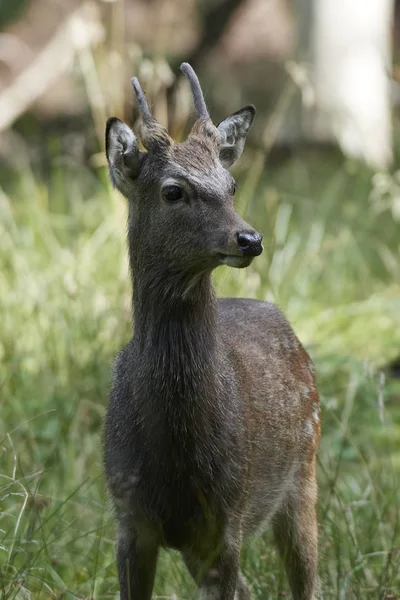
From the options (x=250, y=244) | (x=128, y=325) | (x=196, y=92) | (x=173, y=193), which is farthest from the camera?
(x=128, y=325)

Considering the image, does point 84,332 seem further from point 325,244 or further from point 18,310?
point 325,244

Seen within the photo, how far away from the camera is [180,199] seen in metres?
3.67

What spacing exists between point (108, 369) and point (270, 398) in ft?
6.48

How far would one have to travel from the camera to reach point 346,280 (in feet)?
25.6

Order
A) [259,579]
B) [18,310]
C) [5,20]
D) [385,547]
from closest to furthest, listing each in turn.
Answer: [259,579] < [385,547] < [18,310] < [5,20]

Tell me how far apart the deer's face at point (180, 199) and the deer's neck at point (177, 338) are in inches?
4.1

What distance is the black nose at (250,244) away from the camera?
3.41 m

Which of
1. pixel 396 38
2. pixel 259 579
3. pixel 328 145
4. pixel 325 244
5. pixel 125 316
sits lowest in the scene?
pixel 259 579

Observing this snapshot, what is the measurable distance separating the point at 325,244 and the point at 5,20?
4.21 m

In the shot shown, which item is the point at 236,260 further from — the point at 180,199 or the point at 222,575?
the point at 222,575

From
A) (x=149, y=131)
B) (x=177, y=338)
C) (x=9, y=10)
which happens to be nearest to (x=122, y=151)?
(x=149, y=131)

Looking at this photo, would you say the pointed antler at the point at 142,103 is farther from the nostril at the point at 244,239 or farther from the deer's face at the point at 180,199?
the nostril at the point at 244,239

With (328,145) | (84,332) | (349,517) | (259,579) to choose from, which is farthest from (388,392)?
(328,145)

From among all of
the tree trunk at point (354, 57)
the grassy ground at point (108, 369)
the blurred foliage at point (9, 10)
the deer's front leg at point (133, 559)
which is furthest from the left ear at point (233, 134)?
the blurred foliage at point (9, 10)
